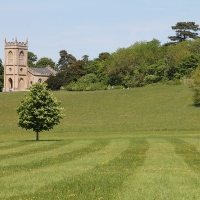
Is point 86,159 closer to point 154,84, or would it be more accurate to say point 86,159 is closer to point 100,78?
point 154,84

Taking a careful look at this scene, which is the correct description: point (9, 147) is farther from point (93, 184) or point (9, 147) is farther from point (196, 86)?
point (196, 86)

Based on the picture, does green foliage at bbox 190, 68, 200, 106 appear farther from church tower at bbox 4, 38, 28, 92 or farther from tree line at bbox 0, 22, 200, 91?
church tower at bbox 4, 38, 28, 92

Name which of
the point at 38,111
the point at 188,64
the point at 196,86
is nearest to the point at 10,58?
the point at 188,64

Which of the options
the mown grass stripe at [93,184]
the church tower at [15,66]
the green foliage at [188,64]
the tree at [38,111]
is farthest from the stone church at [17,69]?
the mown grass stripe at [93,184]

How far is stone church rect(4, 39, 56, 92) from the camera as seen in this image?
609 ft

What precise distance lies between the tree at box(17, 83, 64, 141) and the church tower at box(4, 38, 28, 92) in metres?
131

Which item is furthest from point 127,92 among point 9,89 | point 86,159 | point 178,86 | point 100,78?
point 86,159

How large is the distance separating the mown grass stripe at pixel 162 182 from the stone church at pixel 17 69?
527ft

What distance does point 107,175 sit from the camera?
2183 cm

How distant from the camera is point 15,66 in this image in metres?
187

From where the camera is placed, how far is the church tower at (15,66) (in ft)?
609

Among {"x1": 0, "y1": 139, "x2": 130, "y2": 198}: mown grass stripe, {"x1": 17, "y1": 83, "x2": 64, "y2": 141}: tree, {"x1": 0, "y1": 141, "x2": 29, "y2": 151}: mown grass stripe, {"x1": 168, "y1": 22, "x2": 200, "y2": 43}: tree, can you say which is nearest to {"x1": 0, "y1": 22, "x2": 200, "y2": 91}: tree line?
{"x1": 168, "y1": 22, "x2": 200, "y2": 43}: tree

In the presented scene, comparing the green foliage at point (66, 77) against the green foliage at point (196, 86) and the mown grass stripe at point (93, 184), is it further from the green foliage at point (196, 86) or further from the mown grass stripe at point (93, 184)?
the mown grass stripe at point (93, 184)

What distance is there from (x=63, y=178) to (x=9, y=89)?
16310 cm
